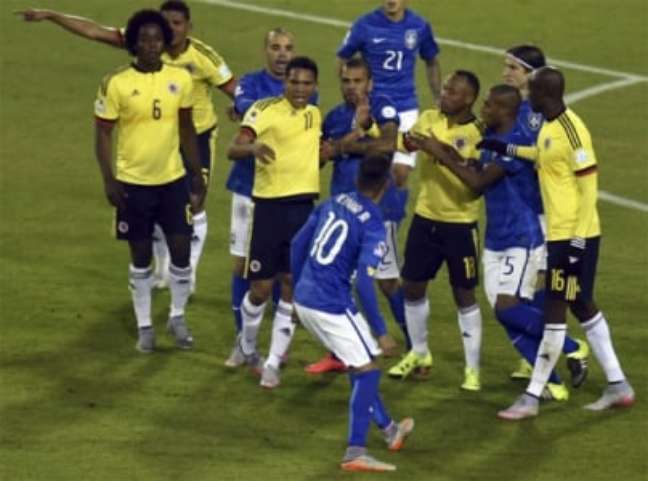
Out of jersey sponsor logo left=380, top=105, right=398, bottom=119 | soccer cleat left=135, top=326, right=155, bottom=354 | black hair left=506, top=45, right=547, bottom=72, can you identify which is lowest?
soccer cleat left=135, top=326, right=155, bottom=354

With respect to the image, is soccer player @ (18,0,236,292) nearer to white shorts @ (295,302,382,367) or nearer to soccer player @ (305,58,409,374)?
soccer player @ (305,58,409,374)

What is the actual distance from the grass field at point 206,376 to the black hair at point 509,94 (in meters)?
2.37

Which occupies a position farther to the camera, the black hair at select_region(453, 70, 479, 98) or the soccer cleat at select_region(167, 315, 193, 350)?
the soccer cleat at select_region(167, 315, 193, 350)

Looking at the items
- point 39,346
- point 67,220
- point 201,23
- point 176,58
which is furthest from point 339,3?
point 39,346

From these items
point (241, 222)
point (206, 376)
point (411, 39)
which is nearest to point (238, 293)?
point (241, 222)

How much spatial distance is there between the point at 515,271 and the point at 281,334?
199cm

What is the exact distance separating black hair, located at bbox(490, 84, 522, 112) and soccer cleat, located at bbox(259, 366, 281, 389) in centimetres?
290

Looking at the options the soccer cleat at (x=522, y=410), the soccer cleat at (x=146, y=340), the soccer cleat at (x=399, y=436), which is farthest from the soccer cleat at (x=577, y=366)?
the soccer cleat at (x=146, y=340)

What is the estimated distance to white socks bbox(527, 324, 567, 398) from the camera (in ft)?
50.7

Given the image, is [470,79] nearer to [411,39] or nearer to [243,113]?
[243,113]

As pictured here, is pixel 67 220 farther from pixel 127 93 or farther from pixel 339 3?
pixel 339 3

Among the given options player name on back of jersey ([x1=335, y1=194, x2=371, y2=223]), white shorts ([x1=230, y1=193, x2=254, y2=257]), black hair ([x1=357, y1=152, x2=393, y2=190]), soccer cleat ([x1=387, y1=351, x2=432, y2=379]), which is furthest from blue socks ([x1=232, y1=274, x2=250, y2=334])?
black hair ([x1=357, y1=152, x2=393, y2=190])

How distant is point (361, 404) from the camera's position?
14250 mm

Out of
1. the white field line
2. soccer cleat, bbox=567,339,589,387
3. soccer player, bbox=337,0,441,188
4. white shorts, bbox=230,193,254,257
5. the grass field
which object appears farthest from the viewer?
the white field line
